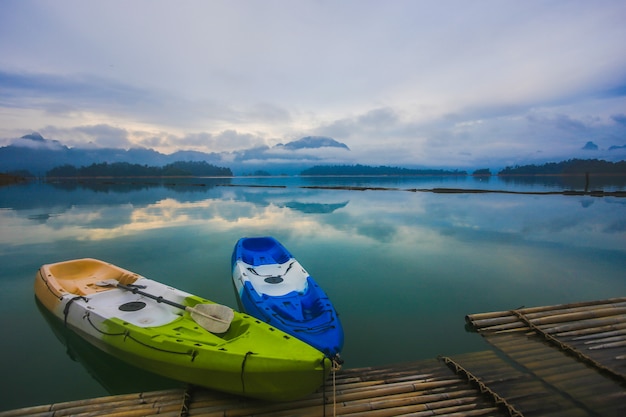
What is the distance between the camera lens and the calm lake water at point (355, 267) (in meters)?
7.59

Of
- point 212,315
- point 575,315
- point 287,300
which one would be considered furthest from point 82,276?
point 575,315

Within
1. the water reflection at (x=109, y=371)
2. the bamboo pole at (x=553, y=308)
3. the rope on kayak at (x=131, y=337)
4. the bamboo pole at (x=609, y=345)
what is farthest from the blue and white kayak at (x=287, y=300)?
the bamboo pole at (x=609, y=345)

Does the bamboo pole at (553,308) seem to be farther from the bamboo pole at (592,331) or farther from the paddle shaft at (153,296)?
the paddle shaft at (153,296)

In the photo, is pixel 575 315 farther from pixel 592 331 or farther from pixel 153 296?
pixel 153 296

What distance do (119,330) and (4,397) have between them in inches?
92.9

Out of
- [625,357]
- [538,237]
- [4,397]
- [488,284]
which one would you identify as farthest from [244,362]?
[538,237]

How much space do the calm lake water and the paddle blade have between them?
4.45ft

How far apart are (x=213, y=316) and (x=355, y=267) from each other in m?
8.10

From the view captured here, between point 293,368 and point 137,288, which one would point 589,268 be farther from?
point 137,288

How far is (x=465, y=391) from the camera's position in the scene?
18.3 feet

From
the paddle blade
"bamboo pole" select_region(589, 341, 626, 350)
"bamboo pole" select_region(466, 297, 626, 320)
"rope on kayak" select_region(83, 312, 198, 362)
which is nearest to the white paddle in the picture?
the paddle blade

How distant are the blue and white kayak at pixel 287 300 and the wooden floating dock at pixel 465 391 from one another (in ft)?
2.80

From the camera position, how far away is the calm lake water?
24.9 feet

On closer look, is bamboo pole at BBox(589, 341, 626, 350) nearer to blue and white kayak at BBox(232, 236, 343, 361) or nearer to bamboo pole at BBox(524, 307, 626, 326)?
bamboo pole at BBox(524, 307, 626, 326)
